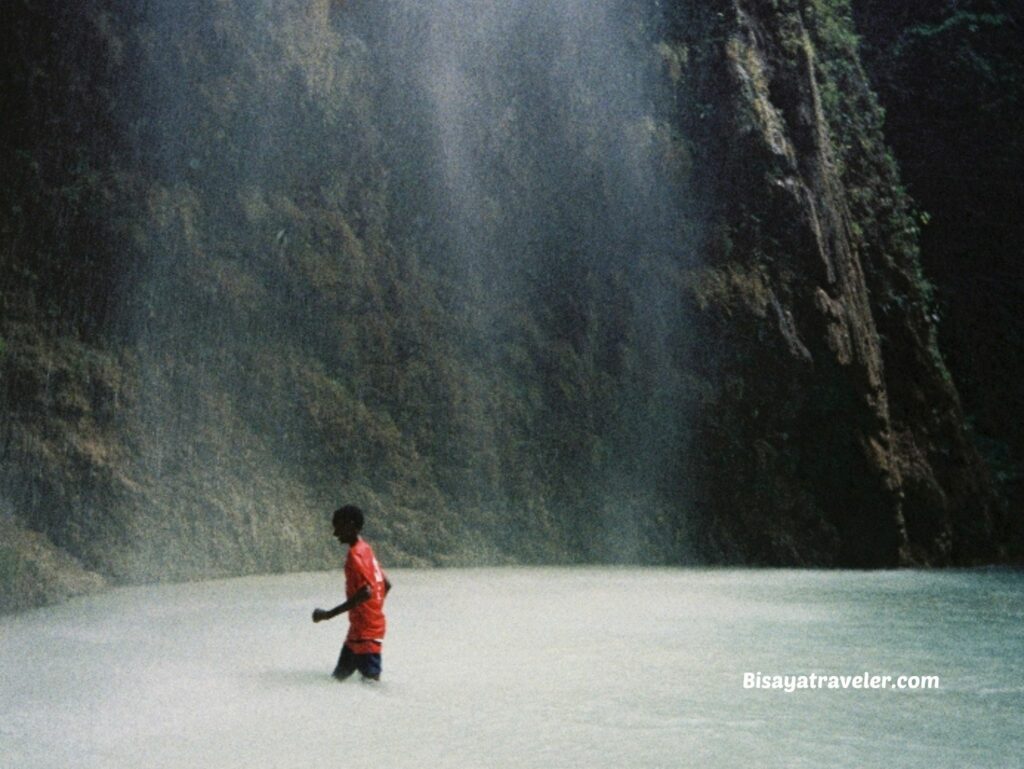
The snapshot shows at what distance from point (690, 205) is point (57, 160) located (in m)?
7.31

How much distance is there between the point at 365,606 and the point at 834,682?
233cm

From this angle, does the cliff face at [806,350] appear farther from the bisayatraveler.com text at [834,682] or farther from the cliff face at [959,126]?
the bisayatraveler.com text at [834,682]

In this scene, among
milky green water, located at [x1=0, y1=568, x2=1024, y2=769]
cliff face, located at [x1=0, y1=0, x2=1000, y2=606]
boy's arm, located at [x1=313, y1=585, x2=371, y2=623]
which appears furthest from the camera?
cliff face, located at [x1=0, y1=0, x2=1000, y2=606]

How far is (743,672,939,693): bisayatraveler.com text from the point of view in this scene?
5742 mm

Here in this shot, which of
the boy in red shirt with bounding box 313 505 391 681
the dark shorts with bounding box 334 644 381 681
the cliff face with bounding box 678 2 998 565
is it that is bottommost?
the dark shorts with bounding box 334 644 381 681

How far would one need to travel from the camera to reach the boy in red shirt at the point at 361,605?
5457mm

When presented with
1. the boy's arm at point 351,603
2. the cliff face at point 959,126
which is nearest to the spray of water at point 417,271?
the cliff face at point 959,126

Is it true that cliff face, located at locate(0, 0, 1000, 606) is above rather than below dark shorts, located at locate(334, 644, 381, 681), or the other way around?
above

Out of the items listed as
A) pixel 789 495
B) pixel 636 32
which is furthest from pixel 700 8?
pixel 789 495

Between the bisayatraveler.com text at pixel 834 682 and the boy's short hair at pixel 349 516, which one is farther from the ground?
the boy's short hair at pixel 349 516

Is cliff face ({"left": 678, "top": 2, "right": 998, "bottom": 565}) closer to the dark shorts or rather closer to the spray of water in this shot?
the spray of water

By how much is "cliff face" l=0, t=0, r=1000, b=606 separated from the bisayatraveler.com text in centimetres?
669

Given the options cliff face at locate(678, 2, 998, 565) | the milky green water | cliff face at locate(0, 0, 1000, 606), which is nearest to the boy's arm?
the milky green water

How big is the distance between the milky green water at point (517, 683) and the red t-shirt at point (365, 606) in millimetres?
212
